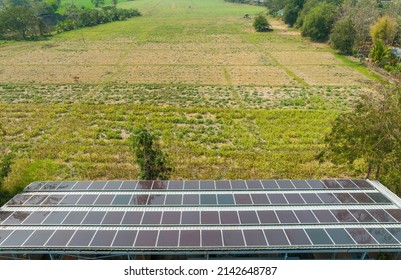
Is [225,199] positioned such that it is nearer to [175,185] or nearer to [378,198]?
[175,185]

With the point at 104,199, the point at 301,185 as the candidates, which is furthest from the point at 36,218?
the point at 301,185

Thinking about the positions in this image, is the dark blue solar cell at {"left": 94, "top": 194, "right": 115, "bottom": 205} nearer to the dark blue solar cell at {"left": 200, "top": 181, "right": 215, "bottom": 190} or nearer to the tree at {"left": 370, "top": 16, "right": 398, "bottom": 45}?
the dark blue solar cell at {"left": 200, "top": 181, "right": 215, "bottom": 190}

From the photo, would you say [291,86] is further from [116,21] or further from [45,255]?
[116,21]

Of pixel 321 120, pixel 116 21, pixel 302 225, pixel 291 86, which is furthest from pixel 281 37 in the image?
pixel 302 225

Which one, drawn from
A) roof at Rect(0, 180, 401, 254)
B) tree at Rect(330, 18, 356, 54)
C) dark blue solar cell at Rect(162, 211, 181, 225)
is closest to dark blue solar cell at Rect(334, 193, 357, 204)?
roof at Rect(0, 180, 401, 254)

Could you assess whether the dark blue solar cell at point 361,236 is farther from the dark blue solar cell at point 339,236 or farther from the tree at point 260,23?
the tree at point 260,23

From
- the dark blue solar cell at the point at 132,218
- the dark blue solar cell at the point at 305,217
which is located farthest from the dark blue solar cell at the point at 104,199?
the dark blue solar cell at the point at 305,217

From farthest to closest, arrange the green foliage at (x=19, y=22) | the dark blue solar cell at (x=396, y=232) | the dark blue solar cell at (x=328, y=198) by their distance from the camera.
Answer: the green foliage at (x=19, y=22) < the dark blue solar cell at (x=328, y=198) < the dark blue solar cell at (x=396, y=232)
